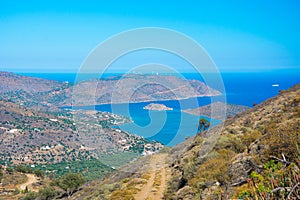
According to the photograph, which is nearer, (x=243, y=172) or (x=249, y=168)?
(x=249, y=168)

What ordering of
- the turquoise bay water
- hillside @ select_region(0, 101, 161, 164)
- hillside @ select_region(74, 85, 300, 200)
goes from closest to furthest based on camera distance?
hillside @ select_region(74, 85, 300, 200)
the turquoise bay water
hillside @ select_region(0, 101, 161, 164)

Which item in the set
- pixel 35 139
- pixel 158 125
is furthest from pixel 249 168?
pixel 35 139

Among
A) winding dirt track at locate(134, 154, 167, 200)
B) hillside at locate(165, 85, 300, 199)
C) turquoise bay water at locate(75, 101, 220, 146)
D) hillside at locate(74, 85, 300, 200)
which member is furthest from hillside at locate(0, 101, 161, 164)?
hillside at locate(165, 85, 300, 199)

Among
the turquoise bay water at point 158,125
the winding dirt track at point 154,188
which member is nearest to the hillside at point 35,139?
the turquoise bay water at point 158,125

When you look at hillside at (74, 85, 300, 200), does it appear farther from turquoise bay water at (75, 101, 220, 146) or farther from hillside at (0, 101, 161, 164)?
hillside at (0, 101, 161, 164)

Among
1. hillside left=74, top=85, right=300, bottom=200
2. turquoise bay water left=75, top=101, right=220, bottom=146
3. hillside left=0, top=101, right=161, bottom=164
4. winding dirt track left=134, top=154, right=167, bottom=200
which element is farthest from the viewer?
hillside left=0, top=101, right=161, bottom=164

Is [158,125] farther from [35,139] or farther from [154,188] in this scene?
[35,139]

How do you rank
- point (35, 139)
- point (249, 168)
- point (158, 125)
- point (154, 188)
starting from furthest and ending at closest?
point (35, 139)
point (158, 125)
point (154, 188)
point (249, 168)

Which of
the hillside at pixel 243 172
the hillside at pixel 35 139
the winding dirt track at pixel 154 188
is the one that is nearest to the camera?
the hillside at pixel 243 172

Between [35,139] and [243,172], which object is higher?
[243,172]

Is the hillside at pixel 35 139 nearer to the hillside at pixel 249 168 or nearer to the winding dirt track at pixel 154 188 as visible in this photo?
the winding dirt track at pixel 154 188

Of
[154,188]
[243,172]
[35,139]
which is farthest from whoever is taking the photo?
[35,139]

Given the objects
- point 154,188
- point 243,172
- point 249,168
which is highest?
point 249,168

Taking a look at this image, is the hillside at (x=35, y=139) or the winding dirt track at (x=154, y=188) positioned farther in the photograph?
the hillside at (x=35, y=139)
